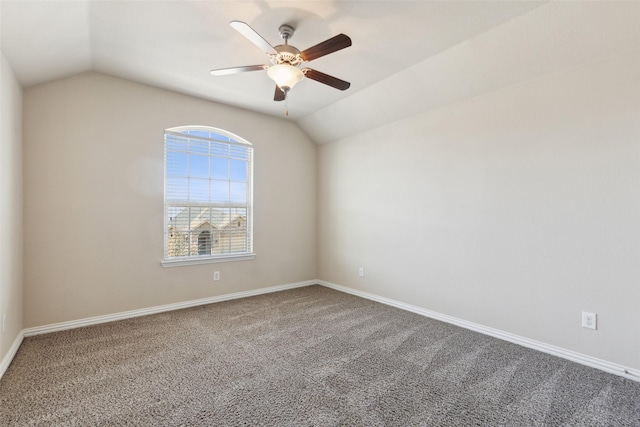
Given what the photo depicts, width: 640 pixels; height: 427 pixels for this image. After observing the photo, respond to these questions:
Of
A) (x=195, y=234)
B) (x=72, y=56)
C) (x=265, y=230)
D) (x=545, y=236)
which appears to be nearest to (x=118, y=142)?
(x=72, y=56)

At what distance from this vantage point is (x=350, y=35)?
2484 millimetres

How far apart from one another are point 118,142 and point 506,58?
3.93 meters

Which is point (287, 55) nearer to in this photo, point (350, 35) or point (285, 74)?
point (285, 74)

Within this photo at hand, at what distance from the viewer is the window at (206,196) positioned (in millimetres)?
3727

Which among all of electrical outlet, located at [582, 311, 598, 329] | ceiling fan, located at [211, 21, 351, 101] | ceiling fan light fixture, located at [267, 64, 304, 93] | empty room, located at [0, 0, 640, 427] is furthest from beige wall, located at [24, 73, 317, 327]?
electrical outlet, located at [582, 311, 598, 329]

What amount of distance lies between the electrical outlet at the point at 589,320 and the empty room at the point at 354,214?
2 centimetres

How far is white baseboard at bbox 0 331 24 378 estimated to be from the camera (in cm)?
220

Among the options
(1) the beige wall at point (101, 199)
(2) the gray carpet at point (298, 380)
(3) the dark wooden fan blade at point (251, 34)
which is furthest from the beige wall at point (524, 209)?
(1) the beige wall at point (101, 199)

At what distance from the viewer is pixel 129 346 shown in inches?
105

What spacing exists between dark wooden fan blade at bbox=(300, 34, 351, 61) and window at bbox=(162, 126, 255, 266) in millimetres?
2282

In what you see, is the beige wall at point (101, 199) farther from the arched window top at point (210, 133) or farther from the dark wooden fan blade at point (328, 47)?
the dark wooden fan blade at point (328, 47)

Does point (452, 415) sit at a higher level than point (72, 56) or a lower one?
lower

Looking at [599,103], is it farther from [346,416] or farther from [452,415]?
[346,416]

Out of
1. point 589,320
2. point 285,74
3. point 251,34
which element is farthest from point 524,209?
point 251,34
